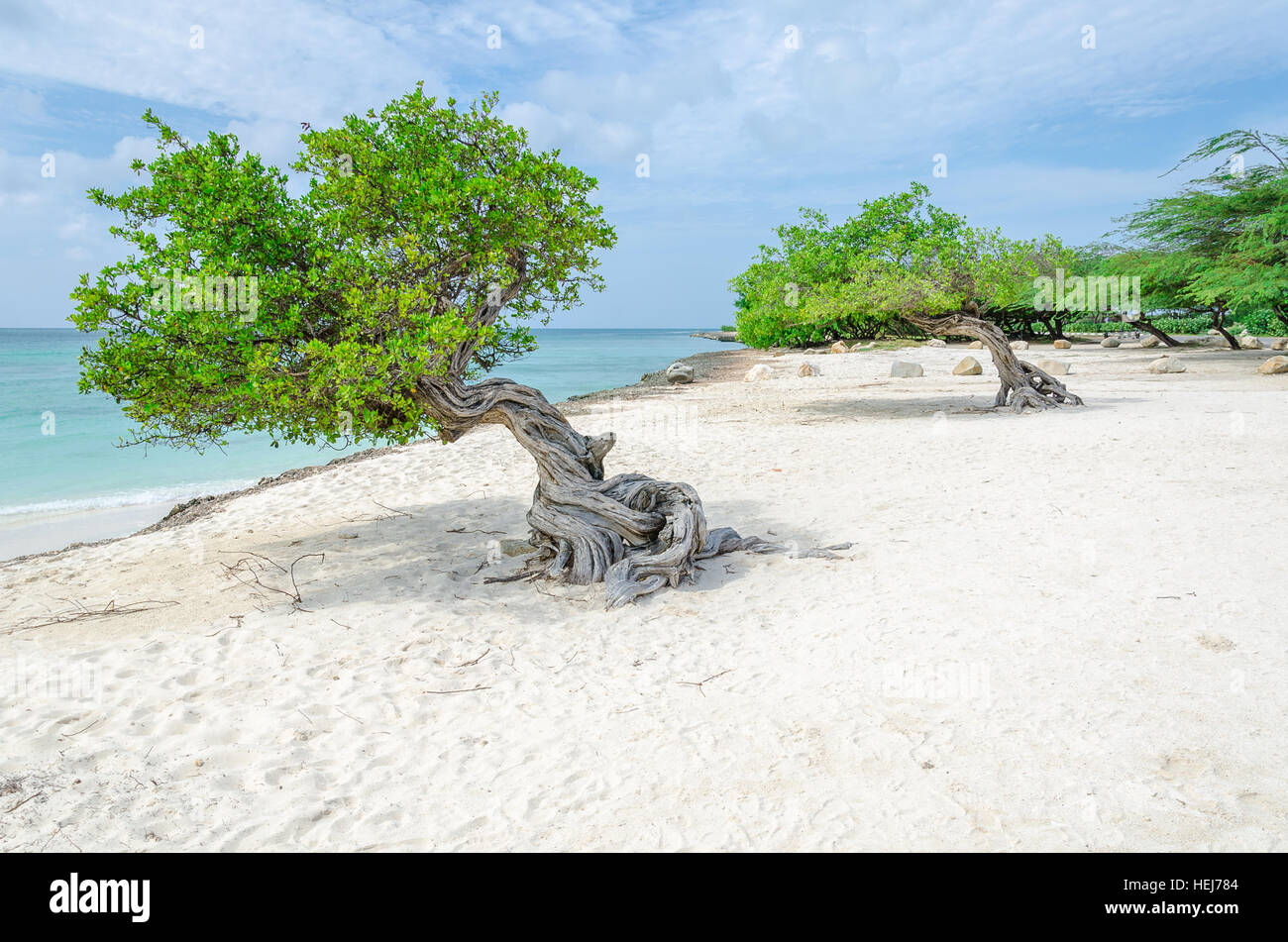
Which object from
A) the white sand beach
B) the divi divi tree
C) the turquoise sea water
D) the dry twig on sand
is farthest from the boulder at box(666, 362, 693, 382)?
the dry twig on sand

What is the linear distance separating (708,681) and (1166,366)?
2563 centimetres

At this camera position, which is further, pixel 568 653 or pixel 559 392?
pixel 559 392

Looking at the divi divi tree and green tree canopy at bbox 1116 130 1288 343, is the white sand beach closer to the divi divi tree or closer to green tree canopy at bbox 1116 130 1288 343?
the divi divi tree

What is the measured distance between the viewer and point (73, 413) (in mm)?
32031

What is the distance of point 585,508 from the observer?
26.6 feet

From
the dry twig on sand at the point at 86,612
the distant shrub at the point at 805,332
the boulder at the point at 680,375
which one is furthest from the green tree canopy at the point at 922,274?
the distant shrub at the point at 805,332

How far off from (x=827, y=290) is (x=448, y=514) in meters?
12.8

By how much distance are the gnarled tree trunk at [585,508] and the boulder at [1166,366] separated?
22649 mm

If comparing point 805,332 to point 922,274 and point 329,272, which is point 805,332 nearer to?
point 922,274

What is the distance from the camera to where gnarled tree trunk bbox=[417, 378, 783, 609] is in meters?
7.63

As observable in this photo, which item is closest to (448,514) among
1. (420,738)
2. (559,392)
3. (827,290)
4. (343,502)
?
(343,502)

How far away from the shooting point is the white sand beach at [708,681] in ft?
13.0
